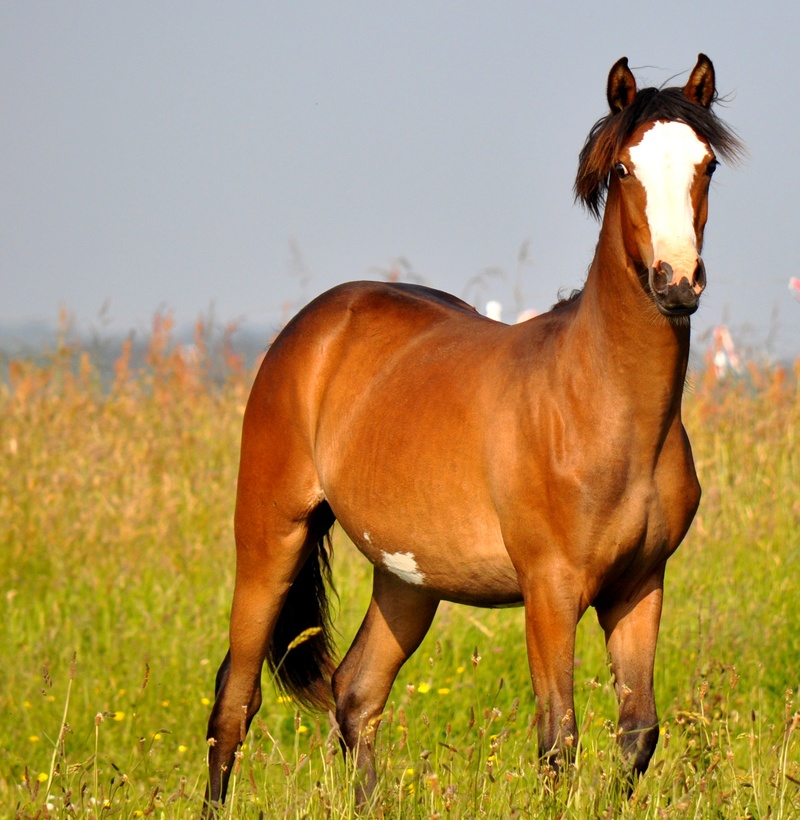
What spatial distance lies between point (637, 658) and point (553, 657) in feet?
1.17

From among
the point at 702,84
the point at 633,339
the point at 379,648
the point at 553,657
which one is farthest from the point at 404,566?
the point at 702,84

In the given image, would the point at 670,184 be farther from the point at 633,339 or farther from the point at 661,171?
the point at 633,339

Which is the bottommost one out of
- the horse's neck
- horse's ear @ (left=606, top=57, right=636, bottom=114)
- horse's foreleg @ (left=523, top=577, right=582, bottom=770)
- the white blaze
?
horse's foreleg @ (left=523, top=577, right=582, bottom=770)

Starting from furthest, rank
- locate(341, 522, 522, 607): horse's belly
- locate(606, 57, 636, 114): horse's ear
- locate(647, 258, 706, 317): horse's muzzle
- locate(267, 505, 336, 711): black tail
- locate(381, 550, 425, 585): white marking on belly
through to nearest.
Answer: locate(267, 505, 336, 711): black tail < locate(381, 550, 425, 585): white marking on belly < locate(341, 522, 522, 607): horse's belly < locate(606, 57, 636, 114): horse's ear < locate(647, 258, 706, 317): horse's muzzle

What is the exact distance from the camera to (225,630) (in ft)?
20.0

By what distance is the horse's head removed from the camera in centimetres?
299

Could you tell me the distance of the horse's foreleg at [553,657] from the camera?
132 inches

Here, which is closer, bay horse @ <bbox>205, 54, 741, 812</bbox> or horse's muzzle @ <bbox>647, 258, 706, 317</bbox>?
horse's muzzle @ <bbox>647, 258, 706, 317</bbox>

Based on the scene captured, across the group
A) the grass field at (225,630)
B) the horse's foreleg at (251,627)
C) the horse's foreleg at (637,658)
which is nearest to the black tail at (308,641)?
the horse's foreleg at (251,627)

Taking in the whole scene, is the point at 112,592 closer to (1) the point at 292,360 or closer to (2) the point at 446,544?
(1) the point at 292,360

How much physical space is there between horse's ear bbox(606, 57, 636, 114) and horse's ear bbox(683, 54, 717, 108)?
0.55 ft

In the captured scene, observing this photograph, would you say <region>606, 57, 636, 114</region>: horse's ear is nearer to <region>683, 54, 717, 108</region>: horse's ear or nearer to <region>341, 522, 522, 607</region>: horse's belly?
<region>683, 54, 717, 108</region>: horse's ear

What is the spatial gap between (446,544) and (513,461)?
0.44 m

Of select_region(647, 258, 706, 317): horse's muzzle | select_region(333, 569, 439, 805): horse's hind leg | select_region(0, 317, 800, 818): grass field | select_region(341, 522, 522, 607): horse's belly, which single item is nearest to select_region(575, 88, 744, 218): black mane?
select_region(647, 258, 706, 317): horse's muzzle
